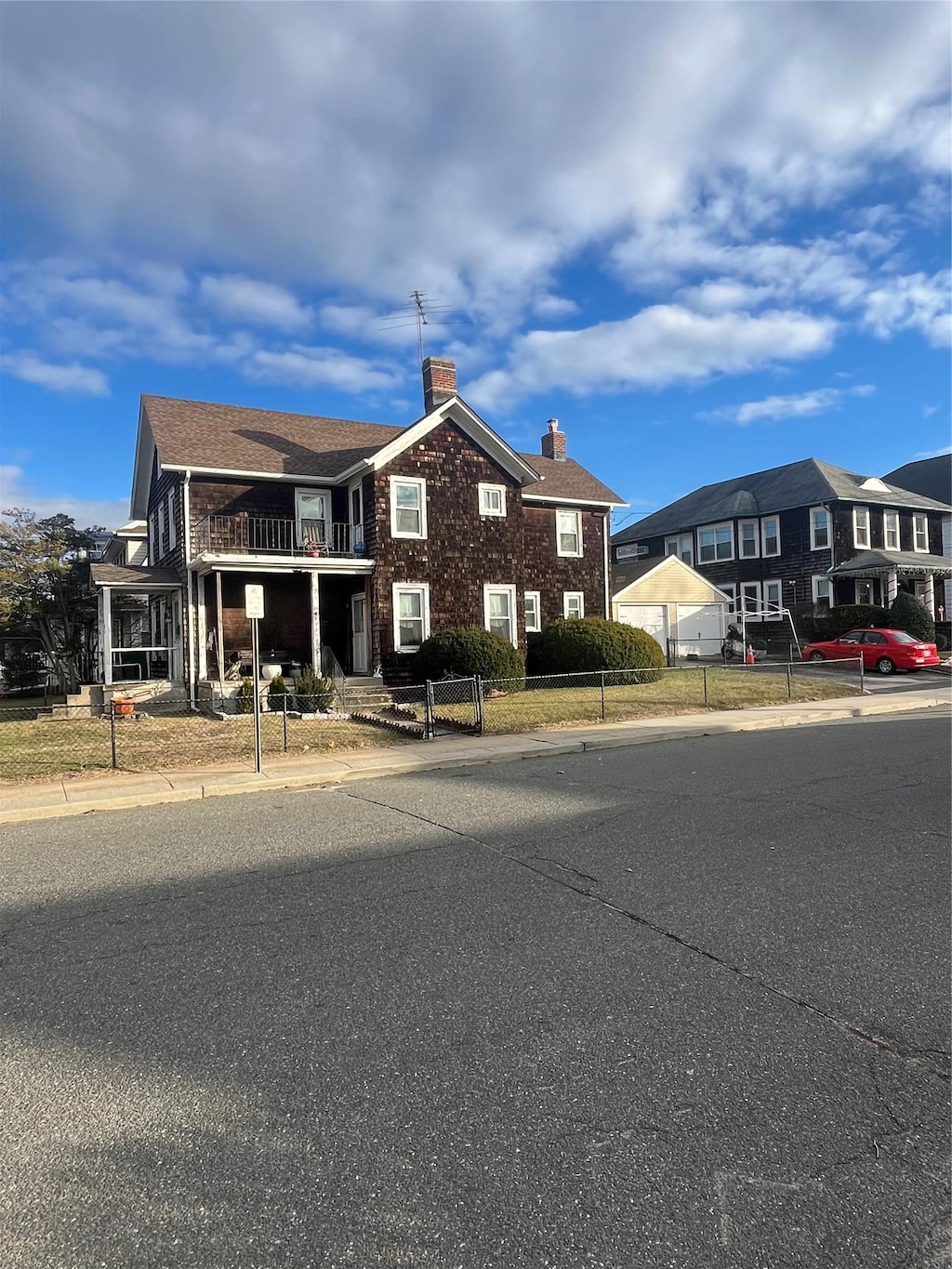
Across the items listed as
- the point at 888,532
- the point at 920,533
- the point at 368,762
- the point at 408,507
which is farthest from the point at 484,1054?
the point at 920,533

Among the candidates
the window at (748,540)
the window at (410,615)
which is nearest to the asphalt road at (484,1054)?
the window at (410,615)

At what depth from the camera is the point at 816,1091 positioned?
3162mm

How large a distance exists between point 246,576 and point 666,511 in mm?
29735

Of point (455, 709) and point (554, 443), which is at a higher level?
point (554, 443)

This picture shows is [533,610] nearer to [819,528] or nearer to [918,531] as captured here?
[819,528]

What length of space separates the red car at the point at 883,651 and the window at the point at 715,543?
12064mm

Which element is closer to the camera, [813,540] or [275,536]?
[275,536]

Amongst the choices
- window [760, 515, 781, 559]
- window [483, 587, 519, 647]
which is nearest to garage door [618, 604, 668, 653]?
window [760, 515, 781, 559]

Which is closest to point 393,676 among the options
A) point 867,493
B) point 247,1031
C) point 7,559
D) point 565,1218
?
point 7,559

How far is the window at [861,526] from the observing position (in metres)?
35.8

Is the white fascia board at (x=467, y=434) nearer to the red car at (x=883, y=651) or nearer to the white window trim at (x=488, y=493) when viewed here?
the white window trim at (x=488, y=493)

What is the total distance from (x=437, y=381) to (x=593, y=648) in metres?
10.1

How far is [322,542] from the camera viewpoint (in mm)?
22516

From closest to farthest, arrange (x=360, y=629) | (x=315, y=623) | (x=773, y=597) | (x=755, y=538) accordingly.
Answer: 1. (x=315, y=623)
2. (x=360, y=629)
3. (x=773, y=597)
4. (x=755, y=538)
